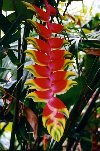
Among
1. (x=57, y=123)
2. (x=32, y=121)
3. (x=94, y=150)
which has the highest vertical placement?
(x=57, y=123)

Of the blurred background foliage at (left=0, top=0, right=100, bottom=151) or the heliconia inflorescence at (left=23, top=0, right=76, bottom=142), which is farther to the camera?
the blurred background foliage at (left=0, top=0, right=100, bottom=151)

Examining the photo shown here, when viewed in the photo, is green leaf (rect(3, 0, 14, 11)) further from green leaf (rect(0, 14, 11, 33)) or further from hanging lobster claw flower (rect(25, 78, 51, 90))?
hanging lobster claw flower (rect(25, 78, 51, 90))

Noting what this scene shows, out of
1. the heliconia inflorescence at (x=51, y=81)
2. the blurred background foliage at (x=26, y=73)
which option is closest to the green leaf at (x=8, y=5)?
the blurred background foliage at (x=26, y=73)

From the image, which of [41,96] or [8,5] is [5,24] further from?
[41,96]

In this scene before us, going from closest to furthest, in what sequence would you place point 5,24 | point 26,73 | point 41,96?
point 41,96
point 5,24
point 26,73

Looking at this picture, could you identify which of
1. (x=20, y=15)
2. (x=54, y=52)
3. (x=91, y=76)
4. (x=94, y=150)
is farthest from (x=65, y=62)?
(x=94, y=150)

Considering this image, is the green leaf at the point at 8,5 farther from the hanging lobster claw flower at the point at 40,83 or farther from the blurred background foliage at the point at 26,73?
the hanging lobster claw flower at the point at 40,83

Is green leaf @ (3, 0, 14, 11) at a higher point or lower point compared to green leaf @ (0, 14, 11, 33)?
higher

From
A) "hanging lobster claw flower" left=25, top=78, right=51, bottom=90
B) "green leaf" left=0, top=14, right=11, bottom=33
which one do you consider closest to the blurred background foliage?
"green leaf" left=0, top=14, right=11, bottom=33

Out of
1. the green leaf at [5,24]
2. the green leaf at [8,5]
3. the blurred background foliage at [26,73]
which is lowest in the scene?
the blurred background foliage at [26,73]

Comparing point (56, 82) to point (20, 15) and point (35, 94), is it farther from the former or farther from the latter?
point (20, 15)

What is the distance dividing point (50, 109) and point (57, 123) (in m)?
0.02

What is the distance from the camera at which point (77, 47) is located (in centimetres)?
66

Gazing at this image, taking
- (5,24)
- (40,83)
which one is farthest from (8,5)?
(40,83)
